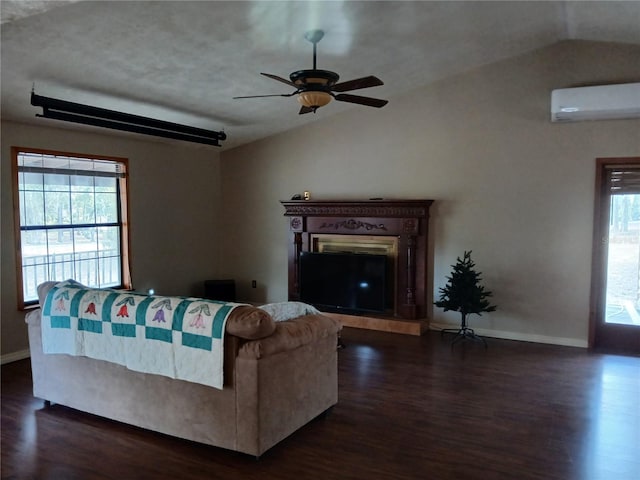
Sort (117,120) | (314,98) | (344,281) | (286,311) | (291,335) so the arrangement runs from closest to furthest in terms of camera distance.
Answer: (291,335) < (286,311) < (314,98) < (117,120) < (344,281)

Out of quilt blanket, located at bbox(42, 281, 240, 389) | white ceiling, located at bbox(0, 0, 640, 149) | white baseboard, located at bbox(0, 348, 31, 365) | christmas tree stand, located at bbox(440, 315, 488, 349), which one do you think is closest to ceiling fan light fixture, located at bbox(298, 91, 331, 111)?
white ceiling, located at bbox(0, 0, 640, 149)

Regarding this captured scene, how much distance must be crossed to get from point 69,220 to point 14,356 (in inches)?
60.7

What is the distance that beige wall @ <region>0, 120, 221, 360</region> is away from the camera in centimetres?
504

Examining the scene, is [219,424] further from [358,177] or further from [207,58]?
[358,177]

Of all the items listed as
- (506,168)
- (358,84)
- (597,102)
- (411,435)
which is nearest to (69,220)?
(358,84)

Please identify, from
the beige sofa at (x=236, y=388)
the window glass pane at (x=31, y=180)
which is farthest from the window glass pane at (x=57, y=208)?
the beige sofa at (x=236, y=388)

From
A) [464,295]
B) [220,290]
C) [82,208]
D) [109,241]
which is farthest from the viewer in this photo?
[220,290]

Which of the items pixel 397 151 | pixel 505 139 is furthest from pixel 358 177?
pixel 505 139

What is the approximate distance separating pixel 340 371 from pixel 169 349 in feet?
6.71

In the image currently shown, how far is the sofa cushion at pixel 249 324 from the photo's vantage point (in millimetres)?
2938

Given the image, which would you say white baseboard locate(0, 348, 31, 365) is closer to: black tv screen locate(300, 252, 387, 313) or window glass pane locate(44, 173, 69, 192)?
window glass pane locate(44, 173, 69, 192)

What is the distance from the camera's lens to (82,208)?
579cm

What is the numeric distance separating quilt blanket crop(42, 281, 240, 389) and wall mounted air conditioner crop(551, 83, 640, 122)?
4.18 metres

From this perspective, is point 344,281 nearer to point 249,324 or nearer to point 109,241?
point 109,241
